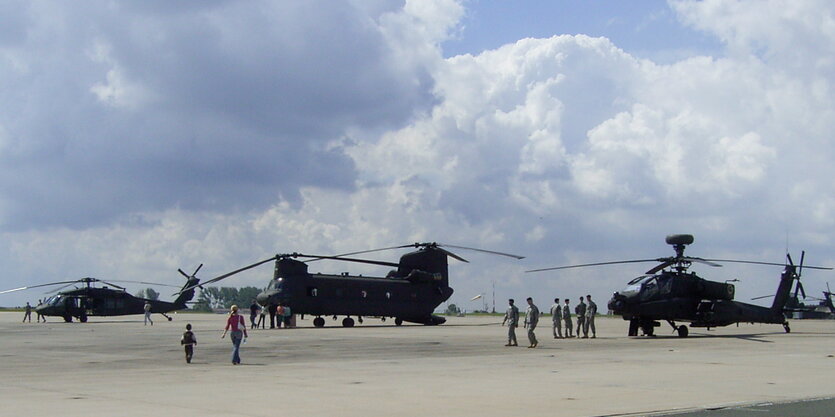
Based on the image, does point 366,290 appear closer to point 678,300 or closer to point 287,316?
point 287,316

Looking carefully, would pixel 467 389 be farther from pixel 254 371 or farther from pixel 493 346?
pixel 493 346

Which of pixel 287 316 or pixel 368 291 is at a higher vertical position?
pixel 368 291

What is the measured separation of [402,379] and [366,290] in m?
31.6

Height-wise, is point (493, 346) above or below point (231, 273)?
below

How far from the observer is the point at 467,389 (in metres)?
15.6

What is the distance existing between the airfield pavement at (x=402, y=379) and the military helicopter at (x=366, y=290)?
55.6 ft

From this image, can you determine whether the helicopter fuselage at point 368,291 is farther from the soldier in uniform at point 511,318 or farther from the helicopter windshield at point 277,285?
the soldier in uniform at point 511,318

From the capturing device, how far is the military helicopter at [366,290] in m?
46.2

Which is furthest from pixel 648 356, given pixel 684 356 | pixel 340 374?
pixel 340 374

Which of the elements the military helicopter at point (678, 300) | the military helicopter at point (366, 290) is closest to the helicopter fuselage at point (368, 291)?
the military helicopter at point (366, 290)

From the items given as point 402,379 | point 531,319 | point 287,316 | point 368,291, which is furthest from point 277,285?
point 402,379

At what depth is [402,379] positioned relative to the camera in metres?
17.4

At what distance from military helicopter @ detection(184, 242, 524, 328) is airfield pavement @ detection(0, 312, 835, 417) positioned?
16961mm

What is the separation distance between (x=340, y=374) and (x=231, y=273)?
91.3ft
